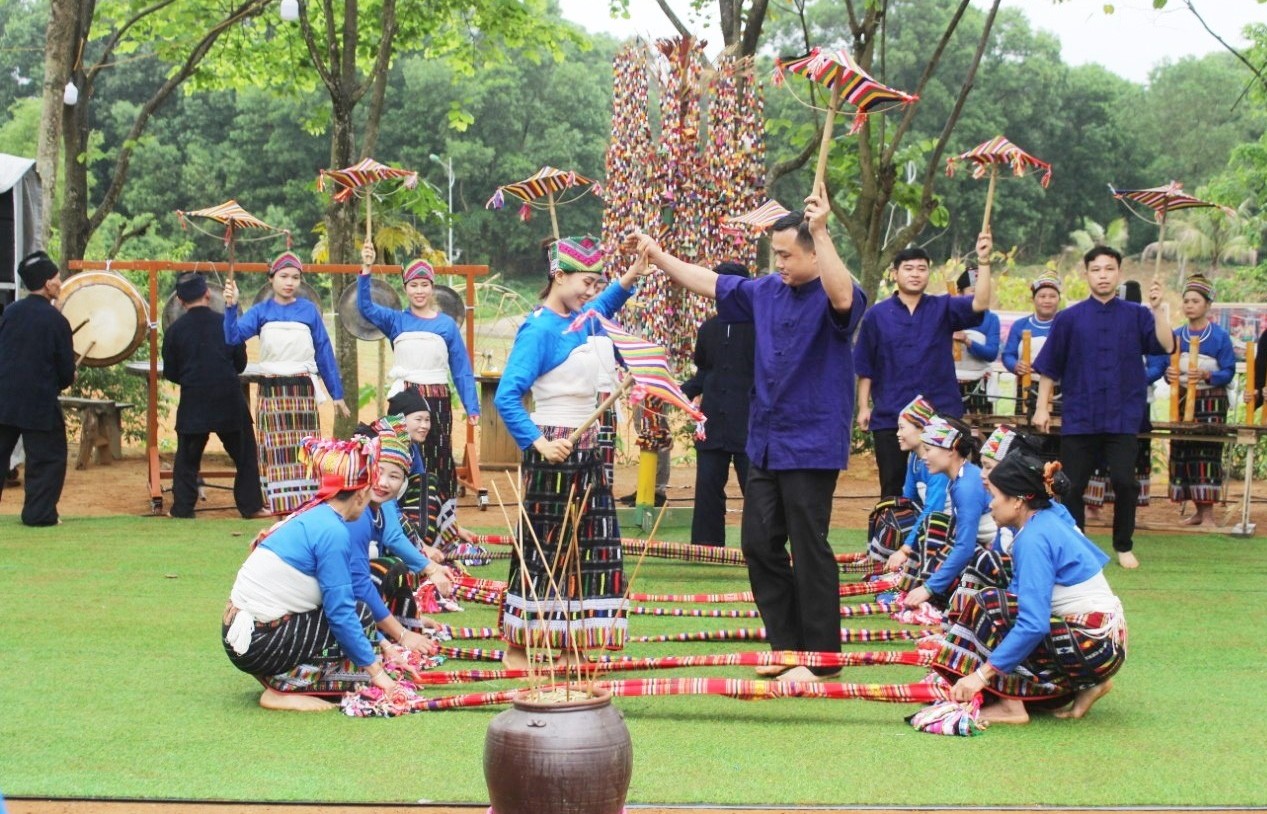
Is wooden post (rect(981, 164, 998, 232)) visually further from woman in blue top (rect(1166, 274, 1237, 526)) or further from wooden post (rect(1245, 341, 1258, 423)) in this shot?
wooden post (rect(1245, 341, 1258, 423))

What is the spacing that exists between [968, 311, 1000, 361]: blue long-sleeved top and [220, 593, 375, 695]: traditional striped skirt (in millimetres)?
5786

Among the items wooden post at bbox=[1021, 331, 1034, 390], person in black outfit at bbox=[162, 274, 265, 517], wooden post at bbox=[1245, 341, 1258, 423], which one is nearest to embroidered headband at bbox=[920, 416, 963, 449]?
wooden post at bbox=[1021, 331, 1034, 390]

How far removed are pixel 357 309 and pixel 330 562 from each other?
6.18 m

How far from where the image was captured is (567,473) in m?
5.91

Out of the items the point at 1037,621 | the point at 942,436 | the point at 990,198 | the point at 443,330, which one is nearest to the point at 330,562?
the point at 1037,621

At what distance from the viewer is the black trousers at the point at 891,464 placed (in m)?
7.92

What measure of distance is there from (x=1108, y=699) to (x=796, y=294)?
73.7 inches

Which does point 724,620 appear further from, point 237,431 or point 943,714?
point 237,431

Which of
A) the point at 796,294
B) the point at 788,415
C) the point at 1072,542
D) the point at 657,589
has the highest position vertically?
the point at 796,294

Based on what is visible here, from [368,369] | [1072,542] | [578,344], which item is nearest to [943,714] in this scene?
[1072,542]

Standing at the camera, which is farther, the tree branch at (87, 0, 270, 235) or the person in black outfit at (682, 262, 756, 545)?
the tree branch at (87, 0, 270, 235)

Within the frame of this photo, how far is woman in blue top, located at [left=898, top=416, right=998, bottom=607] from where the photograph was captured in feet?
21.0

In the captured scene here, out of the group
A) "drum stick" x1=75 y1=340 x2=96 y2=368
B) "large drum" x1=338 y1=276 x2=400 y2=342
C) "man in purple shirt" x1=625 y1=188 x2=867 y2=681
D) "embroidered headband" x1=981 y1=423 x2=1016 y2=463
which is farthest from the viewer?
"drum stick" x1=75 y1=340 x2=96 y2=368

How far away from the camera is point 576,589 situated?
19.3ft
